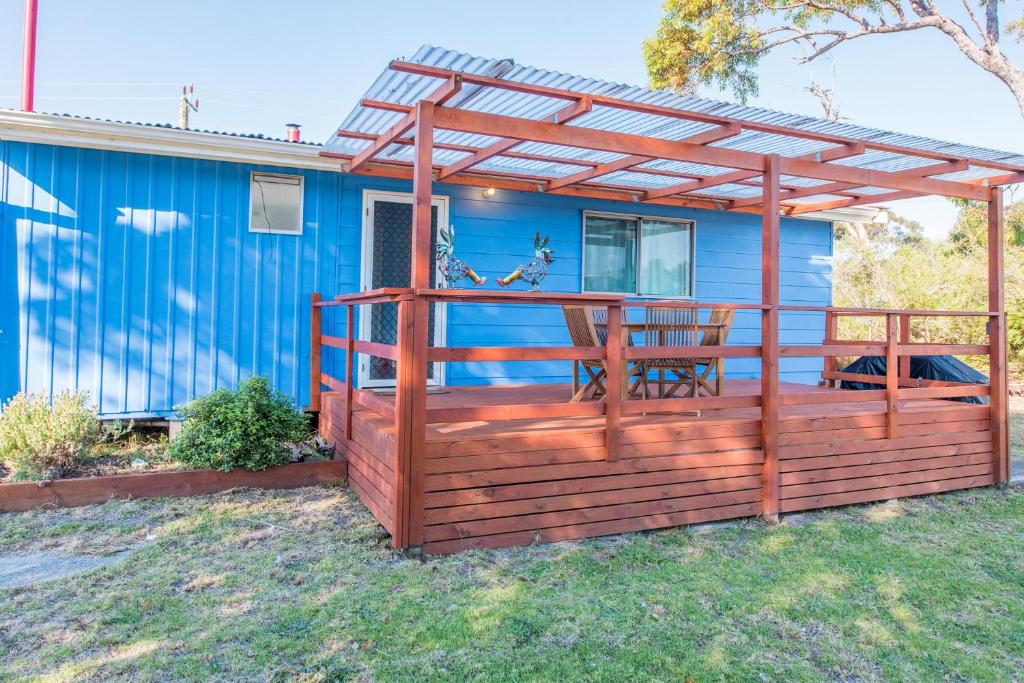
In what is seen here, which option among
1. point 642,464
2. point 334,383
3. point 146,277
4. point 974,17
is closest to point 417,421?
point 642,464

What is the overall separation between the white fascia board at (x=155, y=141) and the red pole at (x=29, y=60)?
132 cm

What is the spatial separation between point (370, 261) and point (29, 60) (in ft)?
11.7

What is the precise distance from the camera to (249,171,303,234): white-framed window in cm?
577

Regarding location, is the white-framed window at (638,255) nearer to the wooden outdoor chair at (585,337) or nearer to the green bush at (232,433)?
the wooden outdoor chair at (585,337)

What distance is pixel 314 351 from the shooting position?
577 cm

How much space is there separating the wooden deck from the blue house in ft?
3.36

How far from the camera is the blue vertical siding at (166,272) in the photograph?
523cm

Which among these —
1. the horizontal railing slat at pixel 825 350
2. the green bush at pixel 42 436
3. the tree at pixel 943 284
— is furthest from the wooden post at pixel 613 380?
the tree at pixel 943 284

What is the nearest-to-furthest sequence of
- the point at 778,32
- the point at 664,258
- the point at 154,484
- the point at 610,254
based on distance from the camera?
the point at 154,484 → the point at 610,254 → the point at 664,258 → the point at 778,32

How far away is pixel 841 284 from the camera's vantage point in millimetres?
18875

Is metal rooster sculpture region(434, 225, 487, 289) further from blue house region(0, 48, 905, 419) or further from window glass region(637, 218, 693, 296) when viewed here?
window glass region(637, 218, 693, 296)

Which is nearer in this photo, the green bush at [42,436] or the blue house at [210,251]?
the green bush at [42,436]

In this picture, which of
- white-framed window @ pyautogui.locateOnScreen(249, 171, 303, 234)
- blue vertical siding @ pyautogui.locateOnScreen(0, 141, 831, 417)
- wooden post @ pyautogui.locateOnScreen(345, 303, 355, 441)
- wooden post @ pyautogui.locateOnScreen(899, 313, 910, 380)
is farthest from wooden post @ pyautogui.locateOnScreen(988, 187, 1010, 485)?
white-framed window @ pyautogui.locateOnScreen(249, 171, 303, 234)

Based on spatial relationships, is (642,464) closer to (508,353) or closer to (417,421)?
(508,353)
